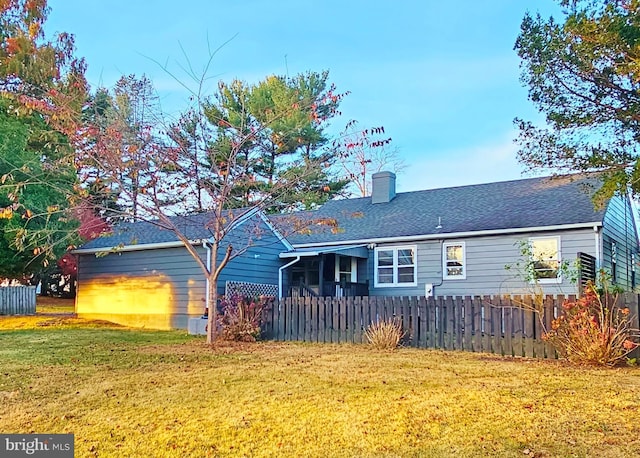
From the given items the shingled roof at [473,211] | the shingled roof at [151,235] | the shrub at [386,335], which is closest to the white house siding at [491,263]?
the shingled roof at [473,211]

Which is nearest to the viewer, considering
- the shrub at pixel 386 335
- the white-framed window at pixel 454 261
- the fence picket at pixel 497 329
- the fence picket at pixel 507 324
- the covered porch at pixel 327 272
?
the fence picket at pixel 507 324

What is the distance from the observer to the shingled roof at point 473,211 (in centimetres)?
1543

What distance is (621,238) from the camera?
A: 17.1 meters

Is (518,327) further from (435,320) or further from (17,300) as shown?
Result: (17,300)

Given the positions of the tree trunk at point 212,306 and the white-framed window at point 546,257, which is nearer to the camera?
the tree trunk at point 212,306

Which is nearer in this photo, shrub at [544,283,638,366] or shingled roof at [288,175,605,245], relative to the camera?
shrub at [544,283,638,366]

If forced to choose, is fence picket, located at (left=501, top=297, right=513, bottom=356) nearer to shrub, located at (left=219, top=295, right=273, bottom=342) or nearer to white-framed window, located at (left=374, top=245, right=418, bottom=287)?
shrub, located at (left=219, top=295, right=273, bottom=342)

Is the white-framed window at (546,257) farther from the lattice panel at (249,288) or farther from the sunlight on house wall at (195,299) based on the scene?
the sunlight on house wall at (195,299)

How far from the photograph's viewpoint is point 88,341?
11469mm

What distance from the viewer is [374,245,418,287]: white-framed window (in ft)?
56.9

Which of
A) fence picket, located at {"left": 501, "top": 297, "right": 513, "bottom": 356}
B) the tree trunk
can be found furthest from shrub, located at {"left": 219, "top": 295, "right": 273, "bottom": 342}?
fence picket, located at {"left": 501, "top": 297, "right": 513, "bottom": 356}

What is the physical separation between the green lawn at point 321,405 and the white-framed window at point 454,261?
7263 millimetres

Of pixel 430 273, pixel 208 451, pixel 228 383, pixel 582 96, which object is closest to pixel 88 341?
pixel 228 383

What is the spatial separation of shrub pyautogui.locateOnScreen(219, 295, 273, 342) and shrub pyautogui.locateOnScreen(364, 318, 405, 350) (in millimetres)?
2586
